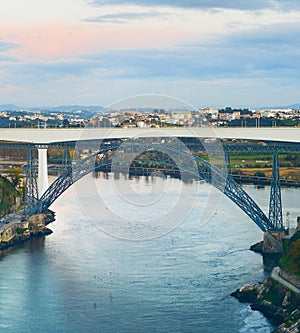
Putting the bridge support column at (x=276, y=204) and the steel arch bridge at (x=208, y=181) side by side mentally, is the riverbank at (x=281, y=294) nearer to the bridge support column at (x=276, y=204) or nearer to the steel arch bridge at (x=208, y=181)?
the bridge support column at (x=276, y=204)

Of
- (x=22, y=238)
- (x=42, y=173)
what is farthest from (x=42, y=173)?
(x=22, y=238)

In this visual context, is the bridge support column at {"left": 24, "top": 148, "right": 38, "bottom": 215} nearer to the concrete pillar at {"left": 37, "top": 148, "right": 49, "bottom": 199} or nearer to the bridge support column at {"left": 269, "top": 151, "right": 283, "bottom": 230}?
the concrete pillar at {"left": 37, "top": 148, "right": 49, "bottom": 199}

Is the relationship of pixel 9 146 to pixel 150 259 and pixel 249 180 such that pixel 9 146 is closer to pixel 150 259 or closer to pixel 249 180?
pixel 150 259

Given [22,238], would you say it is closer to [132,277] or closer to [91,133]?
[91,133]

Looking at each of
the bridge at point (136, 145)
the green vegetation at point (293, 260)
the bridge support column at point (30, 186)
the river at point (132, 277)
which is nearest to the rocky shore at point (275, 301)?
the river at point (132, 277)

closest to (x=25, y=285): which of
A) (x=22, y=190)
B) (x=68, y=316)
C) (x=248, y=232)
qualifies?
(x=68, y=316)

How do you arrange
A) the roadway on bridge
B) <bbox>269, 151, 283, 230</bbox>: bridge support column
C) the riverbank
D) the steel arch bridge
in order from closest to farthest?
the riverbank, <bbox>269, 151, 283, 230</bbox>: bridge support column, the steel arch bridge, the roadway on bridge

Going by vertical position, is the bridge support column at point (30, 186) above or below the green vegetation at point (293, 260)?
above

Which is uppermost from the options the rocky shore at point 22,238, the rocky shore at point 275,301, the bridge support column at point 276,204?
the bridge support column at point 276,204

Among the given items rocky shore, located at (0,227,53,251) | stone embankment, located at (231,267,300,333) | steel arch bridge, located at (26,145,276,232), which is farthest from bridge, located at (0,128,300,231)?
stone embankment, located at (231,267,300,333)
